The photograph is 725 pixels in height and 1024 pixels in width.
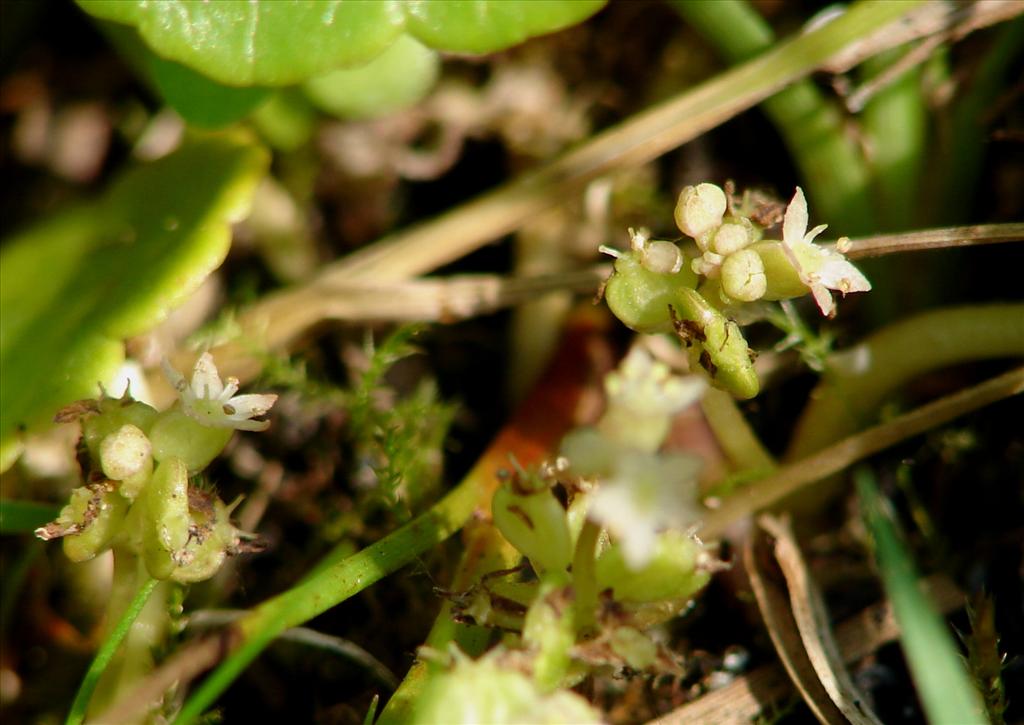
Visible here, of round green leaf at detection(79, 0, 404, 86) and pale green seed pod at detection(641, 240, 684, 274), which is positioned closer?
pale green seed pod at detection(641, 240, 684, 274)

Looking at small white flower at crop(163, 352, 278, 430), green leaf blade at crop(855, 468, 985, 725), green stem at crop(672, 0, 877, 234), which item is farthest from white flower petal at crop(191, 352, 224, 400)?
green stem at crop(672, 0, 877, 234)

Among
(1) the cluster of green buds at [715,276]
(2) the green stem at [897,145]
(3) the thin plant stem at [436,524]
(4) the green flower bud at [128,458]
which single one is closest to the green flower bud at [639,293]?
(1) the cluster of green buds at [715,276]

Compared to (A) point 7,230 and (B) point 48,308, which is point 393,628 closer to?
(B) point 48,308

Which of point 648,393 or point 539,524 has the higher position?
point 648,393

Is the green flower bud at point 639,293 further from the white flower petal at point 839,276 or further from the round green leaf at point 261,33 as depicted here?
the round green leaf at point 261,33

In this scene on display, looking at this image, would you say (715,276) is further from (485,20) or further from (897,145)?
(897,145)

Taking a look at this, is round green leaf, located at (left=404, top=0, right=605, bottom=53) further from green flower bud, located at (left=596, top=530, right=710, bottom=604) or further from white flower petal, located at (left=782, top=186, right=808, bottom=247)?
green flower bud, located at (left=596, top=530, right=710, bottom=604)

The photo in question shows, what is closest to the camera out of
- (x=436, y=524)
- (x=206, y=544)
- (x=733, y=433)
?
(x=206, y=544)

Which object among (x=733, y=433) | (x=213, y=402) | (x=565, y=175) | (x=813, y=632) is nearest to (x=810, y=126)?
(x=565, y=175)
